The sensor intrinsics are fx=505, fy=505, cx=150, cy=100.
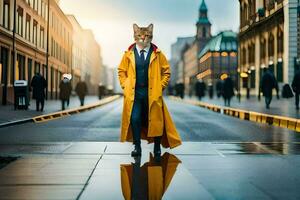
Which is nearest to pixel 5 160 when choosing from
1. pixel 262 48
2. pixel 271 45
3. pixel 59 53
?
Result: pixel 271 45

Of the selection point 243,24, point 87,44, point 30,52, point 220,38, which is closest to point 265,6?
point 243,24

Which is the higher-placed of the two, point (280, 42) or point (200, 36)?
point (200, 36)

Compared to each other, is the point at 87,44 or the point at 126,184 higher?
the point at 87,44

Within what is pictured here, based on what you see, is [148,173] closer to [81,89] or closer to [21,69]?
[81,89]

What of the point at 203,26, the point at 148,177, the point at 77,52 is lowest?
the point at 148,177

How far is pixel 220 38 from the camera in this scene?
101312 mm

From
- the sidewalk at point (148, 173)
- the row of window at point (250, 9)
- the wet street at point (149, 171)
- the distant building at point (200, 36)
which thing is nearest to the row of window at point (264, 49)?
the row of window at point (250, 9)

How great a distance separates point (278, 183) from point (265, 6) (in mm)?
50943

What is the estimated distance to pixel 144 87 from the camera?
741 centimetres

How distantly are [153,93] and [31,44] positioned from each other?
1433 inches

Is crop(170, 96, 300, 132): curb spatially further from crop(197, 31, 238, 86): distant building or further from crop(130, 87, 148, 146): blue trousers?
crop(197, 31, 238, 86): distant building

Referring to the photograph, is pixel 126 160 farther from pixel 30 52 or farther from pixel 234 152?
pixel 30 52

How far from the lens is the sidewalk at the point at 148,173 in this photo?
4.88m

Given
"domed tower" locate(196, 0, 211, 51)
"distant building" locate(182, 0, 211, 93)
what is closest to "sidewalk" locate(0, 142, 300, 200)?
"distant building" locate(182, 0, 211, 93)
